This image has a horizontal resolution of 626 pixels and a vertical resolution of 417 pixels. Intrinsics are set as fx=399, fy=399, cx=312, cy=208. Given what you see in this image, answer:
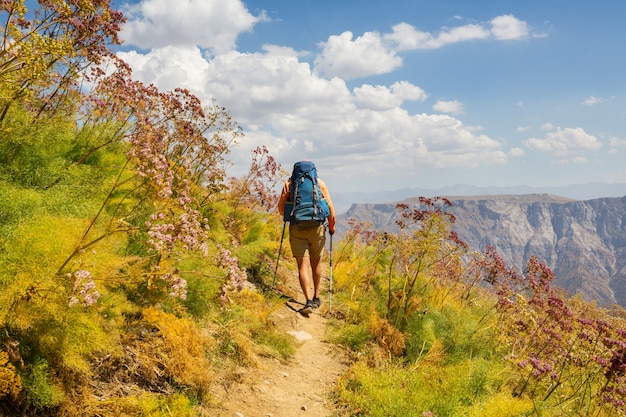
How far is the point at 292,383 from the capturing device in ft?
17.3

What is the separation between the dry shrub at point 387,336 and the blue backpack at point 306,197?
2.11 metres

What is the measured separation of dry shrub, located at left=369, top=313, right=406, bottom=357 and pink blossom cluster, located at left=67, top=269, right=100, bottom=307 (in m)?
4.76

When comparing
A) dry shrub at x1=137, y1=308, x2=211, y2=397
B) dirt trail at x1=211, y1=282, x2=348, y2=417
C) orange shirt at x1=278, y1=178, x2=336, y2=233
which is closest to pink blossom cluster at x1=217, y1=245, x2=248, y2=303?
dry shrub at x1=137, y1=308, x2=211, y2=397

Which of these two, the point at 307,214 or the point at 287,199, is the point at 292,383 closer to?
the point at 307,214

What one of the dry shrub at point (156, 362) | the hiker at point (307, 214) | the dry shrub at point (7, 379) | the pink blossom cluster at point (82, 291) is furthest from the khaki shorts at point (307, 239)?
the dry shrub at point (7, 379)

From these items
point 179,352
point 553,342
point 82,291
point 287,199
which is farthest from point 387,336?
point 82,291

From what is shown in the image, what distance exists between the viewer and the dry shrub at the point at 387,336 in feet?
21.6

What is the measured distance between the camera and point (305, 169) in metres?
7.61

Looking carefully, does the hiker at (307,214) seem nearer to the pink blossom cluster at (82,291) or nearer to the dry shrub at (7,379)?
the pink blossom cluster at (82,291)

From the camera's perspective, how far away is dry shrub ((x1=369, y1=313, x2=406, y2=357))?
6590 mm

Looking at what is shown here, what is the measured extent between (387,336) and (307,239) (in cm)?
236

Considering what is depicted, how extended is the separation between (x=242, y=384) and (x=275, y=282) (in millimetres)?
4157

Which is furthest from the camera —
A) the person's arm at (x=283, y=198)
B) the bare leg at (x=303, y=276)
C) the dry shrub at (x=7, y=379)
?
the person's arm at (x=283, y=198)

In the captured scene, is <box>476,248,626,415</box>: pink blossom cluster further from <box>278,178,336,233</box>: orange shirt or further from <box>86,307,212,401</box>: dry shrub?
<box>86,307,212,401</box>: dry shrub
